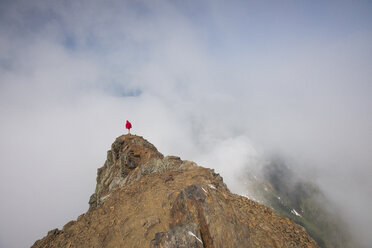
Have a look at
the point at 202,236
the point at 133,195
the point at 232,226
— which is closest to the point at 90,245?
the point at 133,195

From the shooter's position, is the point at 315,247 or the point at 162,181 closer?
the point at 315,247

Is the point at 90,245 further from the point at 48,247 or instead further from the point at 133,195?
the point at 133,195

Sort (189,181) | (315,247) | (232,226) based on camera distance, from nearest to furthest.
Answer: (232,226)
(315,247)
(189,181)

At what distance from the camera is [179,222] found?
54.0ft

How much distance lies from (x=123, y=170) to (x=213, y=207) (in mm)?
22410

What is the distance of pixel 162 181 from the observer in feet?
78.0

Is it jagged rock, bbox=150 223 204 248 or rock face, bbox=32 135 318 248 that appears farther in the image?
rock face, bbox=32 135 318 248

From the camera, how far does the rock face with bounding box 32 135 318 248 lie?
14359mm

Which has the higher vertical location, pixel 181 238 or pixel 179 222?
pixel 179 222

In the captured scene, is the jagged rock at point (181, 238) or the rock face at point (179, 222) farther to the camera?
the rock face at point (179, 222)

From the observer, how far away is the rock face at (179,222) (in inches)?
565

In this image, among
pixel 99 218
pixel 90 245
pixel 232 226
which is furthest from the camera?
pixel 99 218


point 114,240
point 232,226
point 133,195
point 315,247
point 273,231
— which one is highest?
point 133,195

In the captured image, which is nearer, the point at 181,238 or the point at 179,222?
the point at 181,238
